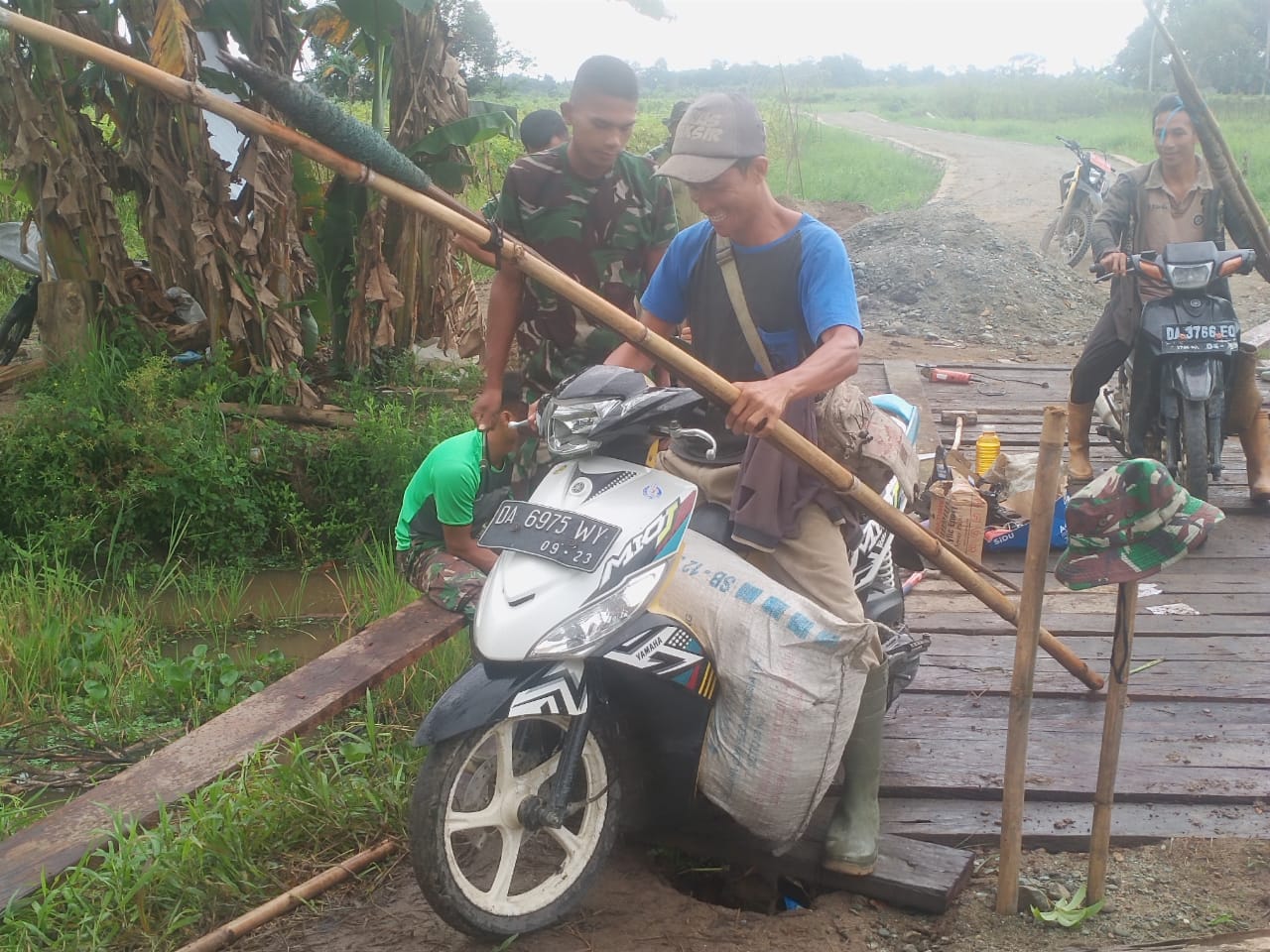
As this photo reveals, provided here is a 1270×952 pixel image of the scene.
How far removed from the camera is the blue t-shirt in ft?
8.96

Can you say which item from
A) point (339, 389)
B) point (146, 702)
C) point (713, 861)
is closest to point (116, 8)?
point (339, 389)

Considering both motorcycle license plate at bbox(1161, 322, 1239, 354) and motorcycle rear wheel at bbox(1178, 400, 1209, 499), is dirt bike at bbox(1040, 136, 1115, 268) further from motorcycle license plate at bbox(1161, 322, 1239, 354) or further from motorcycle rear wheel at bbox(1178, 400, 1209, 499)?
motorcycle rear wheel at bbox(1178, 400, 1209, 499)

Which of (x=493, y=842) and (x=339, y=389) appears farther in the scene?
(x=339, y=389)

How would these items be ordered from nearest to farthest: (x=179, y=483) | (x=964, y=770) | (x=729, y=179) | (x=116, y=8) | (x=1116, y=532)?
(x=1116, y=532)
(x=729, y=179)
(x=964, y=770)
(x=179, y=483)
(x=116, y=8)

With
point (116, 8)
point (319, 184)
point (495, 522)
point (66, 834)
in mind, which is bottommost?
point (66, 834)

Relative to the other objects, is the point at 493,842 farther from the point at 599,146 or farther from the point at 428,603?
the point at 599,146

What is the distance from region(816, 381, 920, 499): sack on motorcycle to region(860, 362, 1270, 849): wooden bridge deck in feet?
3.08

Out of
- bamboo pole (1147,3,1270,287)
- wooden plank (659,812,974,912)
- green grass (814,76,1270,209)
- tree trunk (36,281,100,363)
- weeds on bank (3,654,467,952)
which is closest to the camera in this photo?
weeds on bank (3,654,467,952)

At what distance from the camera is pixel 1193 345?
5.30 meters

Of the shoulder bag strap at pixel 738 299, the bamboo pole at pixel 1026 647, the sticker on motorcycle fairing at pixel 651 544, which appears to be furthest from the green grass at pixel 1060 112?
the sticker on motorcycle fairing at pixel 651 544

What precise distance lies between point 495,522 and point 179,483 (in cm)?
381

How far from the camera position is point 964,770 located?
332 cm

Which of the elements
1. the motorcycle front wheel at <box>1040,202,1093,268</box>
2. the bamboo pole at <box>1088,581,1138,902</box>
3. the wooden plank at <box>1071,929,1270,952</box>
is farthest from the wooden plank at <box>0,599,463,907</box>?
the motorcycle front wheel at <box>1040,202,1093,268</box>

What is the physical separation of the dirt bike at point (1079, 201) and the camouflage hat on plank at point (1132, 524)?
12655 millimetres
